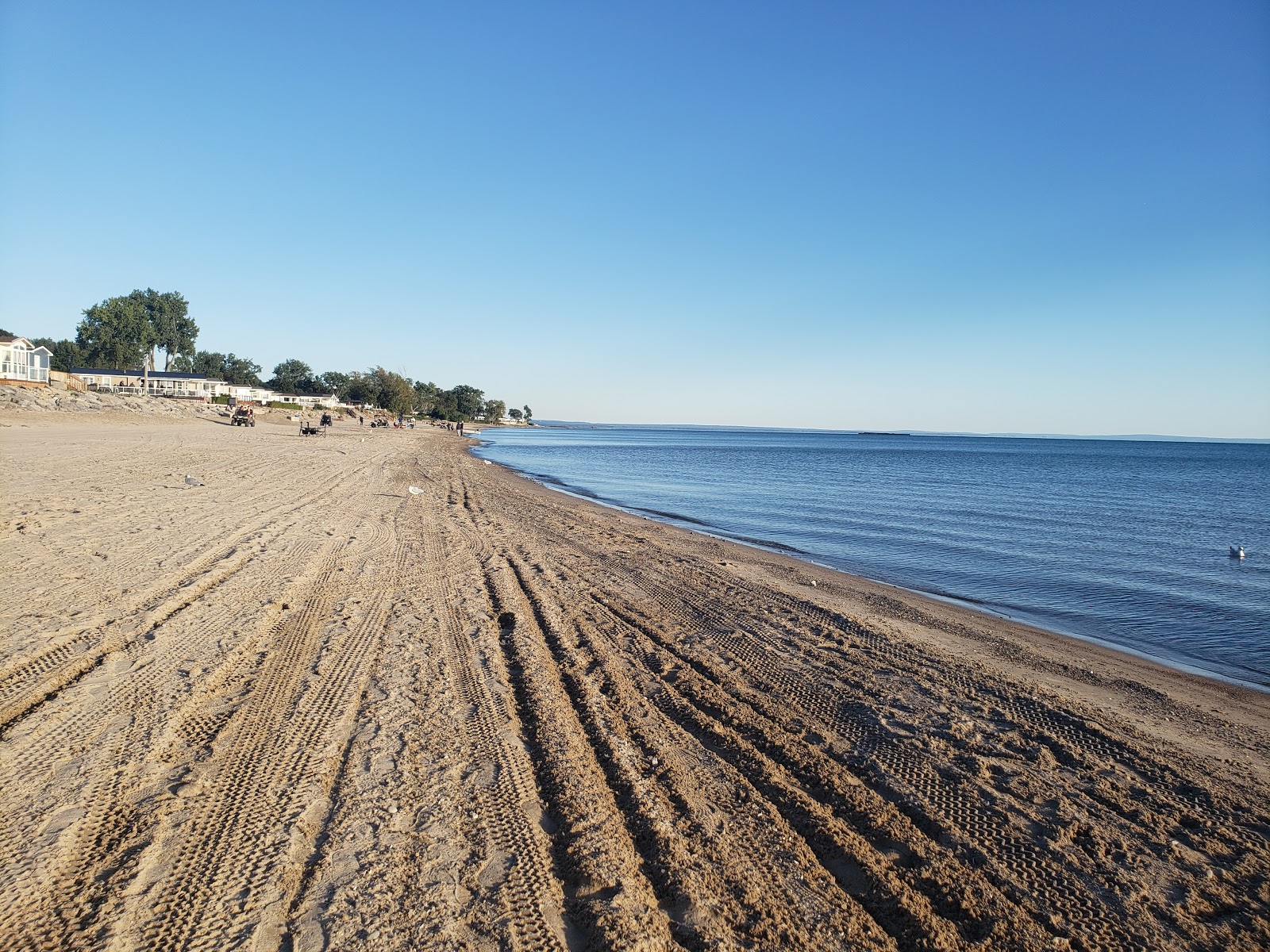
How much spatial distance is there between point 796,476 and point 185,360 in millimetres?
125143

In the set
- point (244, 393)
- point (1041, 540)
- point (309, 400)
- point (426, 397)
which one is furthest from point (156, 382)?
point (1041, 540)

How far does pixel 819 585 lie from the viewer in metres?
11.9

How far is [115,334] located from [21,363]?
56308 mm

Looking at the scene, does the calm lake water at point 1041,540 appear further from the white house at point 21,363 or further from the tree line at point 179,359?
the tree line at point 179,359

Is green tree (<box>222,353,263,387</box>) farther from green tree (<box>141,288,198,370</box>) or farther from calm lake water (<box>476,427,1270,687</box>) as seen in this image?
calm lake water (<box>476,427,1270,687</box>)

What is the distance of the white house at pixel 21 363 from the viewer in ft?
172

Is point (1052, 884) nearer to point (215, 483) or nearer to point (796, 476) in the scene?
point (215, 483)

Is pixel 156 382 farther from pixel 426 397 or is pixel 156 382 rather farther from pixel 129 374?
pixel 426 397

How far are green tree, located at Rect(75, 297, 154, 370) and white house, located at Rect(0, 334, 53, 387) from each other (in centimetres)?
4850

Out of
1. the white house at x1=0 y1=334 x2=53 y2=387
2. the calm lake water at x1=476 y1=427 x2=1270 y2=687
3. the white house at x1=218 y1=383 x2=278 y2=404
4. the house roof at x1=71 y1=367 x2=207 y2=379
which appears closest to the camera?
the calm lake water at x1=476 y1=427 x2=1270 y2=687

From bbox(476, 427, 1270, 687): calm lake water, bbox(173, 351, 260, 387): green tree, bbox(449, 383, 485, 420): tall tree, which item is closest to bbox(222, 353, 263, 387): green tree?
bbox(173, 351, 260, 387): green tree

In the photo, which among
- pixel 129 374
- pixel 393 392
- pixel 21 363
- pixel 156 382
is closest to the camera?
pixel 21 363

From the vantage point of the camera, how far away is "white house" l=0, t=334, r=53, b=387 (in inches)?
2062

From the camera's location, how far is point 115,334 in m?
101
